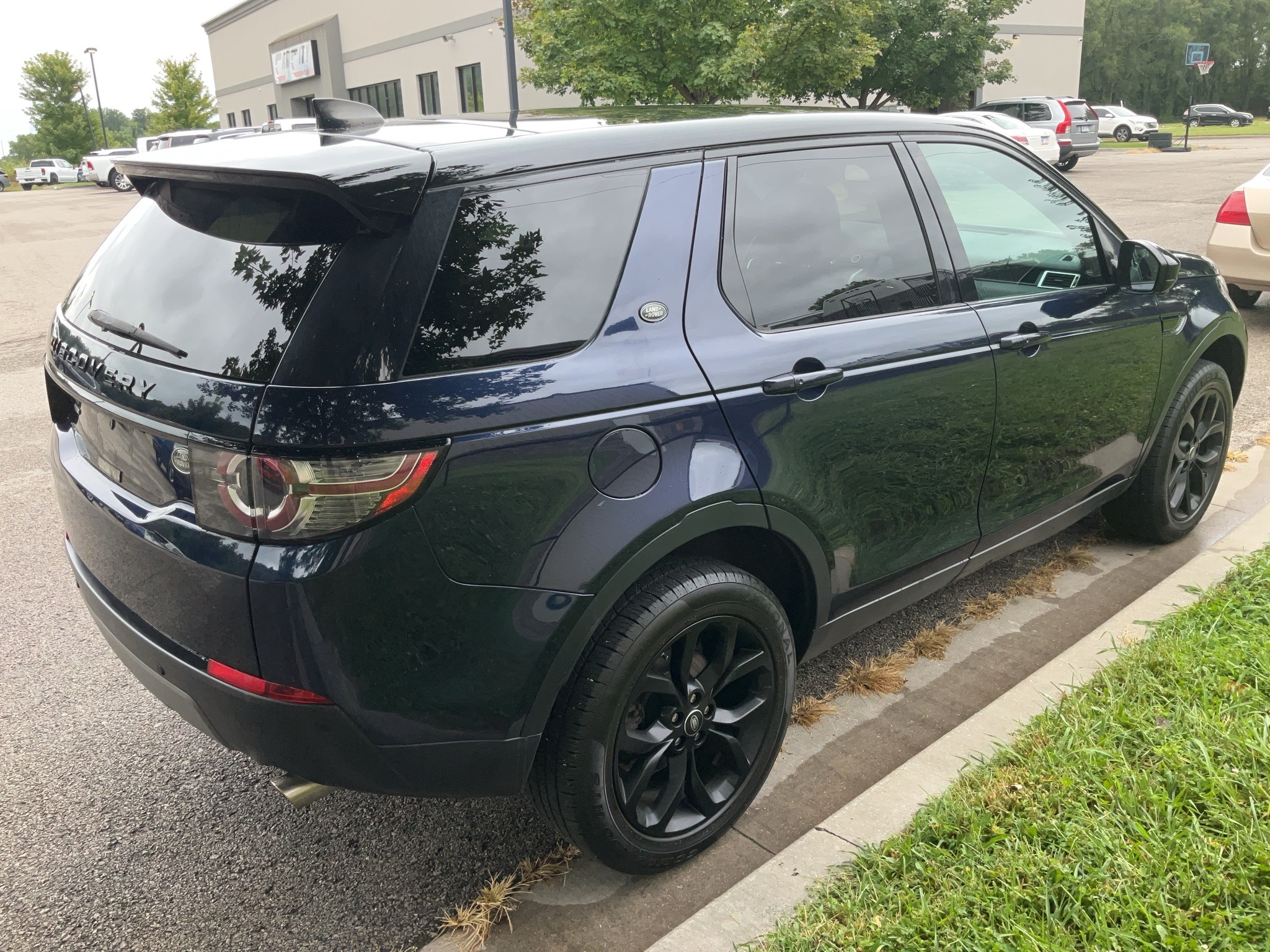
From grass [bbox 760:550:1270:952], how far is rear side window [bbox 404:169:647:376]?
4.58 feet

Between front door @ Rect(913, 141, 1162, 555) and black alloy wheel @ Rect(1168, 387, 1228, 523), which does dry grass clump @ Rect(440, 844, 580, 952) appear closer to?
front door @ Rect(913, 141, 1162, 555)

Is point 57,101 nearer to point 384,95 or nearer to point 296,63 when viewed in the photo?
point 296,63

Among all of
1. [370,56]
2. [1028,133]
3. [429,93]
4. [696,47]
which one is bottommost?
[1028,133]

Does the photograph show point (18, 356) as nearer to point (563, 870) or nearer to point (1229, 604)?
point (563, 870)

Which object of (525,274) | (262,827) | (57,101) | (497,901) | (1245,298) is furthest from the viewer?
(57,101)

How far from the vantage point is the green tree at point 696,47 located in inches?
699

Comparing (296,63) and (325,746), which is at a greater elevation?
(296,63)

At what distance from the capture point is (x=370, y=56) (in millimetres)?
44125

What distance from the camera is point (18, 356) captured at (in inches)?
356

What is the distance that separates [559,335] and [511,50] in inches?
963

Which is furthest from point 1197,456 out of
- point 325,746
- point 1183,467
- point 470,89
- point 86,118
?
point 86,118

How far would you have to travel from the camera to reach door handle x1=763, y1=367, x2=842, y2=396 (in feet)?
8.13

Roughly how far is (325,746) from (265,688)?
169 millimetres

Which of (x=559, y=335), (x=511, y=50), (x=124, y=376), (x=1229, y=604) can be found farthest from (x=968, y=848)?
(x=511, y=50)
